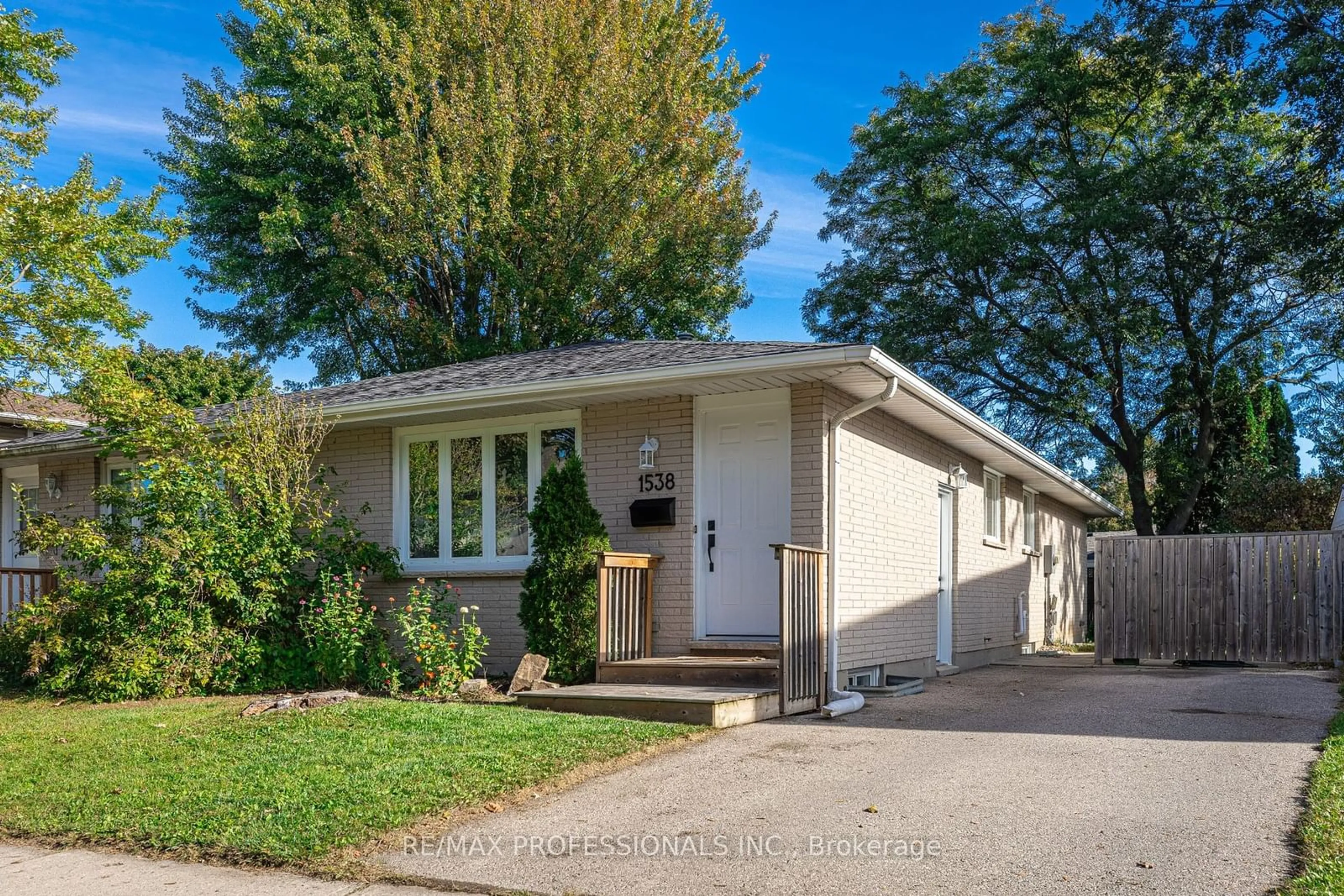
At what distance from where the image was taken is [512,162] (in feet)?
62.8

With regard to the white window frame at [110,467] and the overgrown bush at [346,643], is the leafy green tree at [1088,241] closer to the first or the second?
the white window frame at [110,467]

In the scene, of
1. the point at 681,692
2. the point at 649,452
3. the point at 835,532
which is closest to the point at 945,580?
the point at 835,532

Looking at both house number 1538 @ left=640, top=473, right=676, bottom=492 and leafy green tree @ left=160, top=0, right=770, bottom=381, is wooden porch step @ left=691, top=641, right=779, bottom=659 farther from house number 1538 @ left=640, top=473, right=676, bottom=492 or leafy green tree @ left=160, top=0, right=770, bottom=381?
leafy green tree @ left=160, top=0, right=770, bottom=381

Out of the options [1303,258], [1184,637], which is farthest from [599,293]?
[1303,258]

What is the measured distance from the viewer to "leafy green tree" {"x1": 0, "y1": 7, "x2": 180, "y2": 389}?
13.2 meters

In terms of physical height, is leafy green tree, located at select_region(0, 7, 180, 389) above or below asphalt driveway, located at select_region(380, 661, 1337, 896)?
above

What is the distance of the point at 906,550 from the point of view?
1149 cm

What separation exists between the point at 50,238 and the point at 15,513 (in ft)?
16.7

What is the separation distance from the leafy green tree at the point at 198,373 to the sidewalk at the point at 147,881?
22.2m

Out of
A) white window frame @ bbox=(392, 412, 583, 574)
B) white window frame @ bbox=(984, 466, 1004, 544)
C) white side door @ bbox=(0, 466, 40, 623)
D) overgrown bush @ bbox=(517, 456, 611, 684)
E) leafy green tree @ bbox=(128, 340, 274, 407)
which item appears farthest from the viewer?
leafy green tree @ bbox=(128, 340, 274, 407)

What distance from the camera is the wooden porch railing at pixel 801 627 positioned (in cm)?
800

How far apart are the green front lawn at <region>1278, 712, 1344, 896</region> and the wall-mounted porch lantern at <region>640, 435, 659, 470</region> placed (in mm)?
5771

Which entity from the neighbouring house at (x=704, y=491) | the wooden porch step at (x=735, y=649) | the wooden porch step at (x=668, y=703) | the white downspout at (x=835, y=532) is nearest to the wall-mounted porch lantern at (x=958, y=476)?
the neighbouring house at (x=704, y=491)

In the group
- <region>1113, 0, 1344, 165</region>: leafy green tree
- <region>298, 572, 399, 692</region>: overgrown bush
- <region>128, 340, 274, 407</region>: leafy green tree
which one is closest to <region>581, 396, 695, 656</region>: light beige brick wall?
<region>298, 572, 399, 692</region>: overgrown bush
